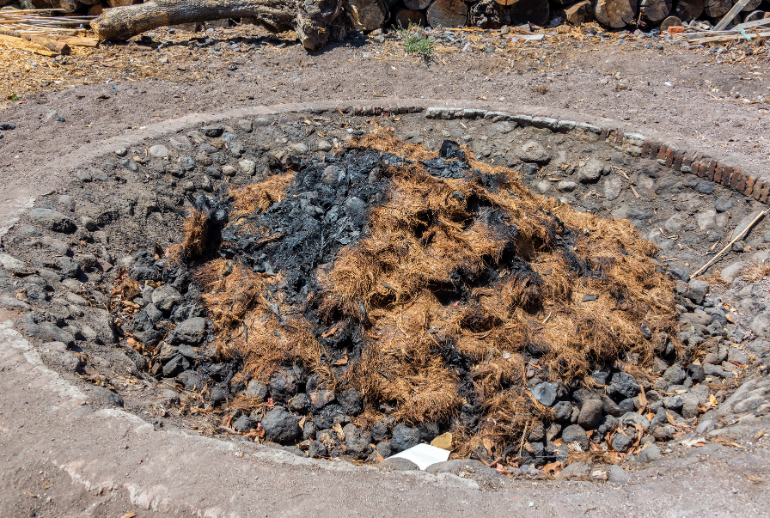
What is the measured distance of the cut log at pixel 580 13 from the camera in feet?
24.8

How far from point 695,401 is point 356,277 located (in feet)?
7.28

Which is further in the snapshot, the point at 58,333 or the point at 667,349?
the point at 667,349

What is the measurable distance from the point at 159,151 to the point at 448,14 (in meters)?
5.14

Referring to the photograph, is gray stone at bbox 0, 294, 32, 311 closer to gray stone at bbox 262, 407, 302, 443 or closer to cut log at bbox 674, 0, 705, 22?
gray stone at bbox 262, 407, 302, 443

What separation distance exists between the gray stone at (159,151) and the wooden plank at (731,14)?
746cm

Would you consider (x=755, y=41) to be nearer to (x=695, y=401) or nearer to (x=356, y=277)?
(x=695, y=401)

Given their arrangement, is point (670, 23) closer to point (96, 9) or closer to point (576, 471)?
point (576, 471)

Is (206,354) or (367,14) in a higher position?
(367,14)

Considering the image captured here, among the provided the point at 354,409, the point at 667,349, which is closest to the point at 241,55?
the point at 354,409

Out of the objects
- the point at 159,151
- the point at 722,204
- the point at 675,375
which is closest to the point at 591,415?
the point at 675,375

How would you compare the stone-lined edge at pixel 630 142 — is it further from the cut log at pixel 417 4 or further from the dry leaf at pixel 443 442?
the dry leaf at pixel 443 442

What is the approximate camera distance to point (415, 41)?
23.7ft

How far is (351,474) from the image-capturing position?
2283 mm

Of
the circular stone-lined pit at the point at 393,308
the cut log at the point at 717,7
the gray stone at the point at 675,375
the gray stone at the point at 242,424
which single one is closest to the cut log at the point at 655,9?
the cut log at the point at 717,7
